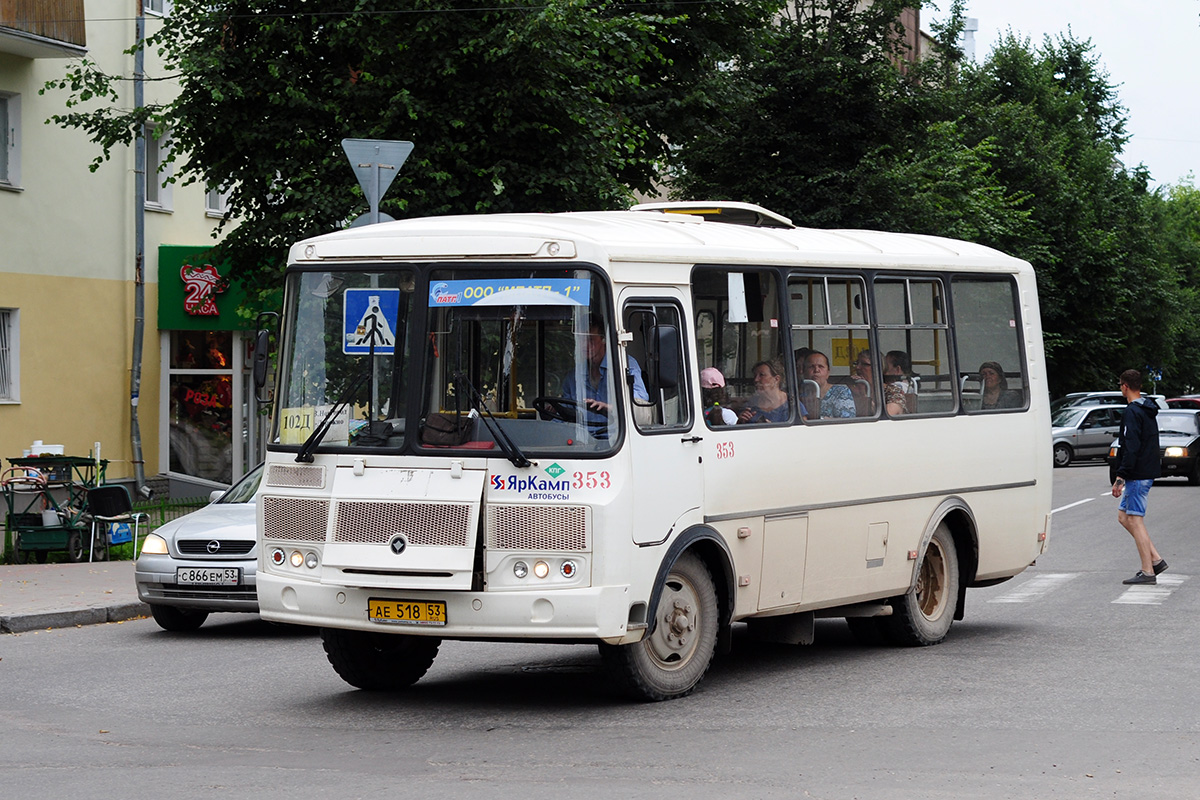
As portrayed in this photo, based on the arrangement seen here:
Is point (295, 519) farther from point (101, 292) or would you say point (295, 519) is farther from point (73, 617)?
point (101, 292)

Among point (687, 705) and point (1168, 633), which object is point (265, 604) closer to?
point (687, 705)

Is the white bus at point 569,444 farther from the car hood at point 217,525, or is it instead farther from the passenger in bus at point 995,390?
the car hood at point 217,525

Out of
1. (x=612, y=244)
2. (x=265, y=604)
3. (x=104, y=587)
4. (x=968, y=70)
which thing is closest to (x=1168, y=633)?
(x=612, y=244)

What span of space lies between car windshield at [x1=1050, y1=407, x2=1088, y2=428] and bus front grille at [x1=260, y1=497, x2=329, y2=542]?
3979 cm

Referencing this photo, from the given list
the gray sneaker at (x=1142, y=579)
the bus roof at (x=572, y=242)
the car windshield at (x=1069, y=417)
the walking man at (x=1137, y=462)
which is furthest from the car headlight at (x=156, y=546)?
the car windshield at (x=1069, y=417)

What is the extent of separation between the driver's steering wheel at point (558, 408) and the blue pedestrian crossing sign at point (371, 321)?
893mm

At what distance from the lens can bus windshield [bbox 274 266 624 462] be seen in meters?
9.05

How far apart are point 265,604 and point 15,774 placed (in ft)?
7.06

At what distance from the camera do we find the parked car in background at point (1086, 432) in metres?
46.5

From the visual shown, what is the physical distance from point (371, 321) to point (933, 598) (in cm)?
504

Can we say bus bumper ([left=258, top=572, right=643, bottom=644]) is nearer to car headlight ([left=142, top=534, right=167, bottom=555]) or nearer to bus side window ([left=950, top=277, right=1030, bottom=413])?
bus side window ([left=950, top=277, right=1030, bottom=413])

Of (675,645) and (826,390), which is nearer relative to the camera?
(675,645)

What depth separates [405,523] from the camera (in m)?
9.03

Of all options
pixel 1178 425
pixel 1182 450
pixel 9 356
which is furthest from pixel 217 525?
pixel 1178 425
